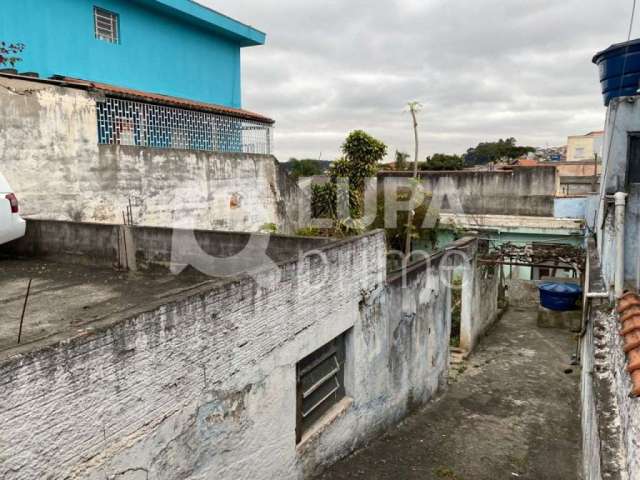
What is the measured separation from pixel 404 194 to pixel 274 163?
5.81 metres

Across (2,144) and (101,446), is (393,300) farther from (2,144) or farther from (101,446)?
(2,144)

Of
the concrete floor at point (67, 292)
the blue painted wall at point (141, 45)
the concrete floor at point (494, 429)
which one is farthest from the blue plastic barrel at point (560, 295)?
the blue painted wall at point (141, 45)

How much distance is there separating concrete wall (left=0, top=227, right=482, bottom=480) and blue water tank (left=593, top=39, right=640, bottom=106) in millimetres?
4453

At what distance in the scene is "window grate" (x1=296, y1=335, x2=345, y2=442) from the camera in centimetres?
538

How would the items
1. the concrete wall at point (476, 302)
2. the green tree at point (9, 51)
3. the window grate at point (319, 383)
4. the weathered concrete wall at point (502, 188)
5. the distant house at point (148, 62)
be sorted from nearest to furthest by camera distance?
the window grate at point (319, 383) → the green tree at point (9, 51) → the distant house at point (148, 62) → the concrete wall at point (476, 302) → the weathered concrete wall at point (502, 188)

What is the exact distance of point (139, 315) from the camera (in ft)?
10.3

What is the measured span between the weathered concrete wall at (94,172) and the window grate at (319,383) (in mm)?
5644

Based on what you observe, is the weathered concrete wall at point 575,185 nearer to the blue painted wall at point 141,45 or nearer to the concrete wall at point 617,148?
the blue painted wall at point 141,45

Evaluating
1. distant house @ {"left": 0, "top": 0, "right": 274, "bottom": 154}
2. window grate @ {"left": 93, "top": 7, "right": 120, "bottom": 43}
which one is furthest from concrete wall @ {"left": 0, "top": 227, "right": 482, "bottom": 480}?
window grate @ {"left": 93, "top": 7, "right": 120, "bottom": 43}

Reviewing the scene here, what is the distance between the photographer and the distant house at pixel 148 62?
10.6 metres

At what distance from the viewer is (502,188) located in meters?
19.3

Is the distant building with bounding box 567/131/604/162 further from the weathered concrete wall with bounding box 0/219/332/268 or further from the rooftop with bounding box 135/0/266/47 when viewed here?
the weathered concrete wall with bounding box 0/219/332/268

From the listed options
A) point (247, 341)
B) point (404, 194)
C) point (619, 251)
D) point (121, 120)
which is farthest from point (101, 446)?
point (404, 194)

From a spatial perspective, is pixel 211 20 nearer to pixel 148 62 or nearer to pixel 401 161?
pixel 148 62
